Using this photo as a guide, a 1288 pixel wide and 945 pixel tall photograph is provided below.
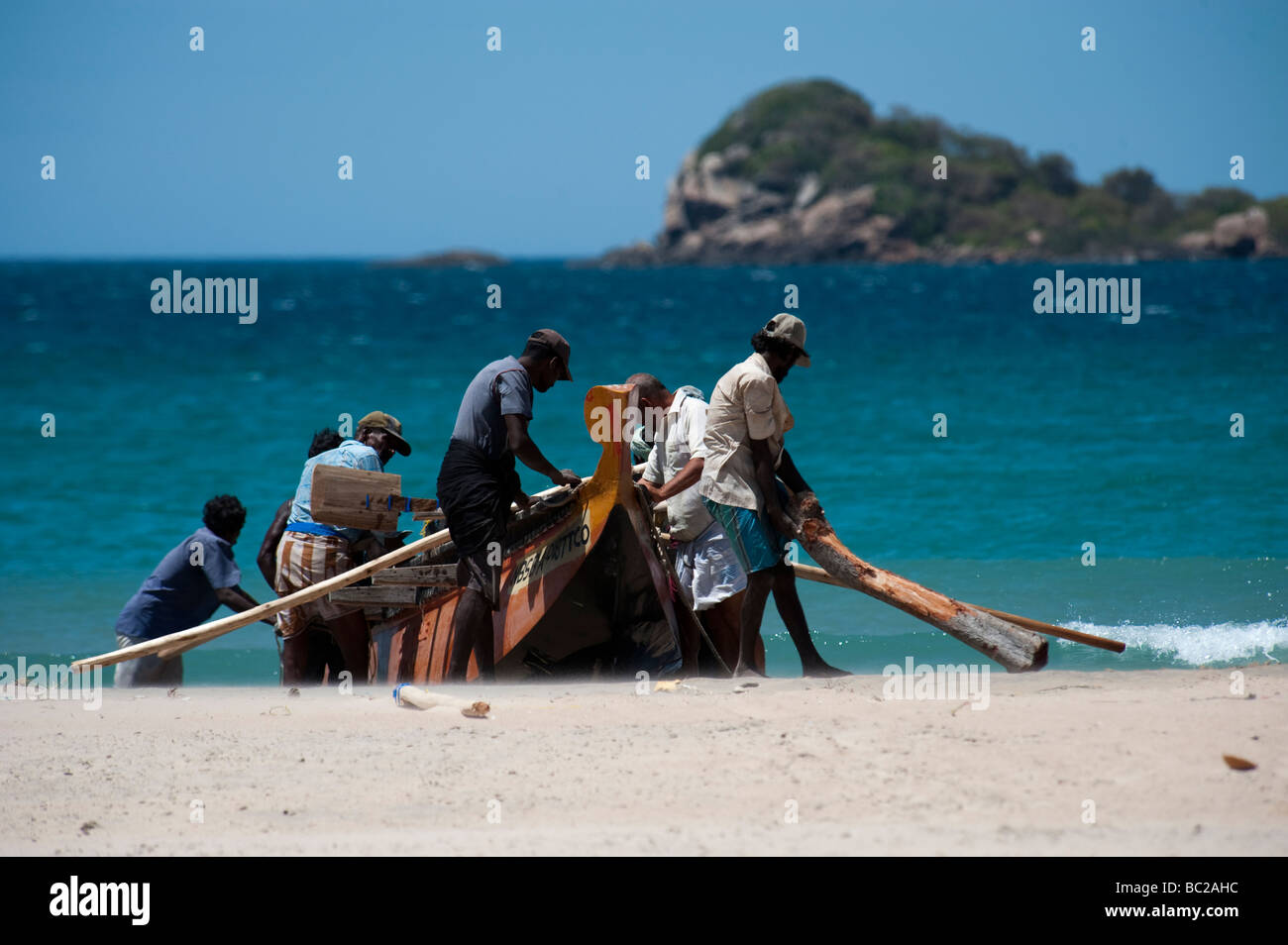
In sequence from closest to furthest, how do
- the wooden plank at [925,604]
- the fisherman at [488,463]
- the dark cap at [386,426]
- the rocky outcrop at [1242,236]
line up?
1. the wooden plank at [925,604]
2. the fisherman at [488,463]
3. the dark cap at [386,426]
4. the rocky outcrop at [1242,236]

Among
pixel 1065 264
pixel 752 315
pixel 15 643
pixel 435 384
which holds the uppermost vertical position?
pixel 1065 264

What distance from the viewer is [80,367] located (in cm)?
3034

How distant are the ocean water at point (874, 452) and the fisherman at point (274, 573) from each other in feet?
4.35

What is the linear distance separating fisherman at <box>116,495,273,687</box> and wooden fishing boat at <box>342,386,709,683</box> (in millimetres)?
830

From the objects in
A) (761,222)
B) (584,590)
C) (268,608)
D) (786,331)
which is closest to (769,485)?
(786,331)

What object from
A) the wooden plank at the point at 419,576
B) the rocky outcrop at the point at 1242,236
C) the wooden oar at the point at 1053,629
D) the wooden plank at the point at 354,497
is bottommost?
the wooden oar at the point at 1053,629

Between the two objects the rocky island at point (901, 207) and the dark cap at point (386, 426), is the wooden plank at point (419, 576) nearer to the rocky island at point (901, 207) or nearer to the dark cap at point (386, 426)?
the dark cap at point (386, 426)

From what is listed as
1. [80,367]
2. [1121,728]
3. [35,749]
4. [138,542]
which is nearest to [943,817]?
[1121,728]

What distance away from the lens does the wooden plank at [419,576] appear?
733 centimetres

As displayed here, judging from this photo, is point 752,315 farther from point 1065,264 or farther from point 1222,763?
point 1065,264

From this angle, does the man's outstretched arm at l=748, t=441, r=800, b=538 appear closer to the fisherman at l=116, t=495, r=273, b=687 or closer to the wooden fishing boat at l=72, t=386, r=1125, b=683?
the wooden fishing boat at l=72, t=386, r=1125, b=683

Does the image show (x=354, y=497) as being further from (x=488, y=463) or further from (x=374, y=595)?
(x=488, y=463)

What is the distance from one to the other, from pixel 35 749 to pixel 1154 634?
7.15 meters

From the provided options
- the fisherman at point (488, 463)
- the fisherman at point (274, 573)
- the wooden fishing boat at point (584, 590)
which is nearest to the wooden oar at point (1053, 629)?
the wooden fishing boat at point (584, 590)
